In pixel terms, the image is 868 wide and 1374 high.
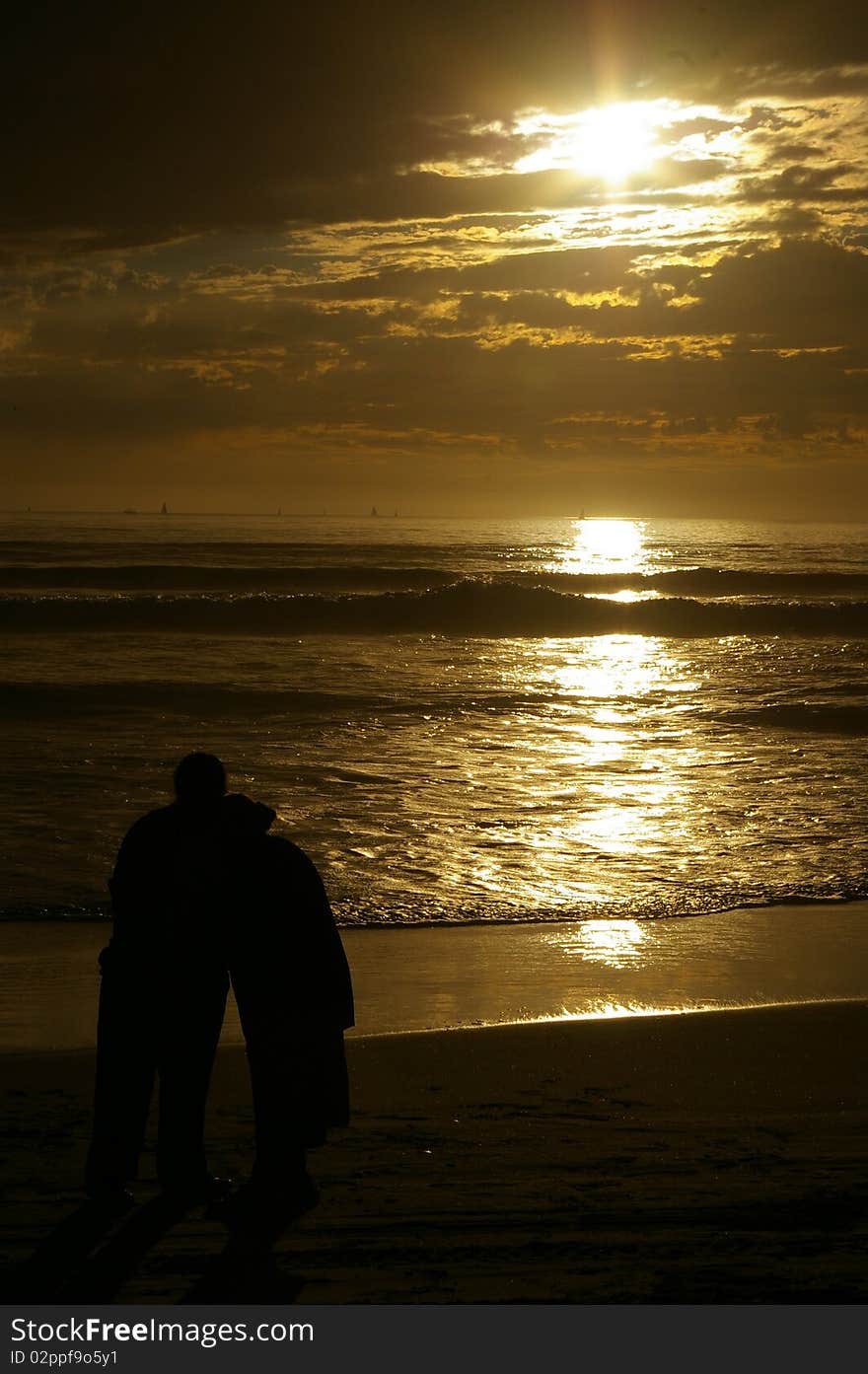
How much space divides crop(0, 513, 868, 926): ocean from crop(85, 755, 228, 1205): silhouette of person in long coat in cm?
427

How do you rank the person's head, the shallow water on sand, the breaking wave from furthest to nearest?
1. the breaking wave
2. the shallow water on sand
3. the person's head

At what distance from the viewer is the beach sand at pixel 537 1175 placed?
11.5 feet

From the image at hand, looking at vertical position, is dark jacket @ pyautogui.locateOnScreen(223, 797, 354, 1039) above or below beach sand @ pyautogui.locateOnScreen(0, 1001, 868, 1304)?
above

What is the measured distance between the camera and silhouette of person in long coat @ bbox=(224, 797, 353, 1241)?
13.1ft

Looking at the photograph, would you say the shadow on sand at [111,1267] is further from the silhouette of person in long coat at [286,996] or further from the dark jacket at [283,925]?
the dark jacket at [283,925]

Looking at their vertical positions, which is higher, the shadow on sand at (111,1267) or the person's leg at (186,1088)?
the person's leg at (186,1088)

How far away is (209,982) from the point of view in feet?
13.3

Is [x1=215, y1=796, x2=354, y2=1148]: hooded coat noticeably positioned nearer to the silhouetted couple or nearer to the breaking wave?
the silhouetted couple

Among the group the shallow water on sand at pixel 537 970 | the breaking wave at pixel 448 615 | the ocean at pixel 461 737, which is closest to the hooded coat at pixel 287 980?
the shallow water on sand at pixel 537 970

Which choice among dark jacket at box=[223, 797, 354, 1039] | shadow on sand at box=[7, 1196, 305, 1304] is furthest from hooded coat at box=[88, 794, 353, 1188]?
shadow on sand at box=[7, 1196, 305, 1304]

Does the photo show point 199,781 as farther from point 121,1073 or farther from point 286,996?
point 121,1073

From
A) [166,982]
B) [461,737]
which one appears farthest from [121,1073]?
[461,737]

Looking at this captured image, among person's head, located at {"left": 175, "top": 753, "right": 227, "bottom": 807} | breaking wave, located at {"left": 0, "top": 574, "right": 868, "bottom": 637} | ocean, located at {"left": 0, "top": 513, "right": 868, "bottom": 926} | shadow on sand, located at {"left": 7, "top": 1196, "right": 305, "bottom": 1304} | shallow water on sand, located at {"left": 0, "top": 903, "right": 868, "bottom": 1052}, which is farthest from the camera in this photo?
breaking wave, located at {"left": 0, "top": 574, "right": 868, "bottom": 637}

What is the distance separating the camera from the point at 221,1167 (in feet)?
14.2
